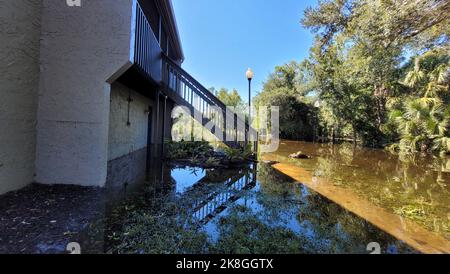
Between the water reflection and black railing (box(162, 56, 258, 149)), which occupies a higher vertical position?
black railing (box(162, 56, 258, 149))

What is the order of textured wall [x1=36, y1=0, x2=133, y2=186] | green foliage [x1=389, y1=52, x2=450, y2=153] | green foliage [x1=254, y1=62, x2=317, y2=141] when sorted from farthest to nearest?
1. green foliage [x1=254, y1=62, x2=317, y2=141]
2. green foliage [x1=389, y1=52, x2=450, y2=153]
3. textured wall [x1=36, y1=0, x2=133, y2=186]

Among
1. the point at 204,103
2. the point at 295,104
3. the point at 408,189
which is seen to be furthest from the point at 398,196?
the point at 295,104

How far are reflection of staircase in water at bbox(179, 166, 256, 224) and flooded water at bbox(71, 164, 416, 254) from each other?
0.01 m

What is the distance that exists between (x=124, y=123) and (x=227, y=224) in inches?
194

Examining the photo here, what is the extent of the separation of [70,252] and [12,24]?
3.30m

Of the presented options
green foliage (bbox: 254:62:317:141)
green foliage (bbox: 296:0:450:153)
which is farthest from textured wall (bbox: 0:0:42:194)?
green foliage (bbox: 254:62:317:141)

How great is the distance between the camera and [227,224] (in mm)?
2506

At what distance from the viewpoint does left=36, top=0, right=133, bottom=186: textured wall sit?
11.3 feet

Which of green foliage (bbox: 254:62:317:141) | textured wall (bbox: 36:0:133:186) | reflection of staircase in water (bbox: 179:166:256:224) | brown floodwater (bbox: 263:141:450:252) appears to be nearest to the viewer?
brown floodwater (bbox: 263:141:450:252)

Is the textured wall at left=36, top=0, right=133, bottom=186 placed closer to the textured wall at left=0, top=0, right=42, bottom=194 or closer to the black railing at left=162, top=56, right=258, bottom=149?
the textured wall at left=0, top=0, right=42, bottom=194

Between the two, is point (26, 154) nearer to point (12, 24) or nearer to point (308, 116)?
point (12, 24)

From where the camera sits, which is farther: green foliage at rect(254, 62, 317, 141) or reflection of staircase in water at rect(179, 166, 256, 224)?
green foliage at rect(254, 62, 317, 141)

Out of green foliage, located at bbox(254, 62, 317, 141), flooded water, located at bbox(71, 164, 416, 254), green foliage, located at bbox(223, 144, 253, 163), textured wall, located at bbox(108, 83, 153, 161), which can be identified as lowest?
flooded water, located at bbox(71, 164, 416, 254)

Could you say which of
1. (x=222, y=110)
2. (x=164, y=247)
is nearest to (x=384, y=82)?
(x=222, y=110)
